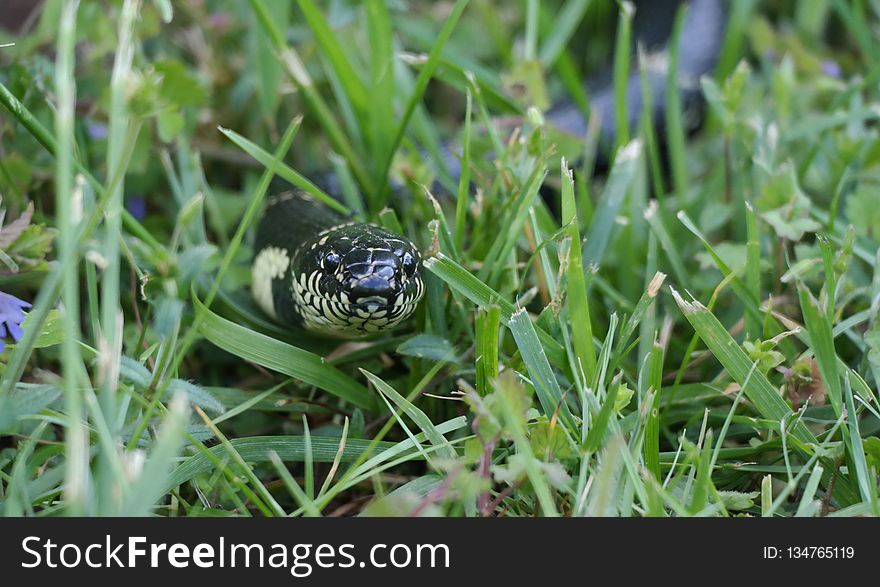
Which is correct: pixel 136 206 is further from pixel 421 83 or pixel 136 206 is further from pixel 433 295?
pixel 433 295

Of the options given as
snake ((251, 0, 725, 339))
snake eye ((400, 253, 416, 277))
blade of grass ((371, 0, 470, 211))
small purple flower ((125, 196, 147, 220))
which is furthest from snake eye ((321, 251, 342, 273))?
small purple flower ((125, 196, 147, 220))

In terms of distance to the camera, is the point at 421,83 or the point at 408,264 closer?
the point at 408,264

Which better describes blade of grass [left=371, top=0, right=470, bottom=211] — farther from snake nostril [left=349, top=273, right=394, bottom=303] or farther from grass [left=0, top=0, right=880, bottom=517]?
snake nostril [left=349, top=273, right=394, bottom=303]

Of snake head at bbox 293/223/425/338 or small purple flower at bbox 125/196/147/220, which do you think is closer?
snake head at bbox 293/223/425/338

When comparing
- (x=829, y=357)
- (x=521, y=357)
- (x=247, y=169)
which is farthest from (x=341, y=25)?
(x=829, y=357)

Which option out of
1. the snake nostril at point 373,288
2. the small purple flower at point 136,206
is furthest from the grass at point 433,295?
the snake nostril at point 373,288

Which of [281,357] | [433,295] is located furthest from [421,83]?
[281,357]
